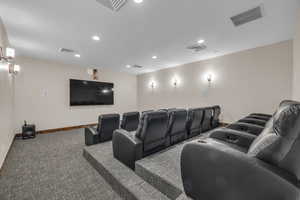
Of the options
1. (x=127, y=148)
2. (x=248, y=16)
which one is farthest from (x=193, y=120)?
(x=248, y=16)

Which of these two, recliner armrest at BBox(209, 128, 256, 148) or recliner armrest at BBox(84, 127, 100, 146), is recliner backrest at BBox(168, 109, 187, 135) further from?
recliner armrest at BBox(84, 127, 100, 146)

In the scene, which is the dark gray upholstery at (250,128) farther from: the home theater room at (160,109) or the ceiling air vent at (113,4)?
the ceiling air vent at (113,4)

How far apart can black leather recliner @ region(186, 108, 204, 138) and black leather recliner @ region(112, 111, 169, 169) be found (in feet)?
3.36

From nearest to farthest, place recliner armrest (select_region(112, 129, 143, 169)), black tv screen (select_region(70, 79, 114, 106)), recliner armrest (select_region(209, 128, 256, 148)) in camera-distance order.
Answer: recliner armrest (select_region(209, 128, 256, 148)) < recliner armrest (select_region(112, 129, 143, 169)) < black tv screen (select_region(70, 79, 114, 106))

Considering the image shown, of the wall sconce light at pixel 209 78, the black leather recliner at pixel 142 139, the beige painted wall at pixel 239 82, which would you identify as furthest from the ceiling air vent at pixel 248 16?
the wall sconce light at pixel 209 78

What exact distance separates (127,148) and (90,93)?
4.98 m

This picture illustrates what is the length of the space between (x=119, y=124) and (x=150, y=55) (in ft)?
9.27

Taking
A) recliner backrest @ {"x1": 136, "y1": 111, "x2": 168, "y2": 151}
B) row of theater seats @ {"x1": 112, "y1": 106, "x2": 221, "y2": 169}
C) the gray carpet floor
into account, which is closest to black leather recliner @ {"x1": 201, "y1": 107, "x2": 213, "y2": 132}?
row of theater seats @ {"x1": 112, "y1": 106, "x2": 221, "y2": 169}

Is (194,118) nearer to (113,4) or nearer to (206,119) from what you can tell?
(206,119)

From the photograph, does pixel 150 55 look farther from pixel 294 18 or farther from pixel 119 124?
pixel 294 18

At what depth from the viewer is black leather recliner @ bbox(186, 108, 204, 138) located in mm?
3023

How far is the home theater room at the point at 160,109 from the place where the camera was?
1045 mm

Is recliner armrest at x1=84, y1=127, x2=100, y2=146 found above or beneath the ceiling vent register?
beneath

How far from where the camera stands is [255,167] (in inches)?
34.4
